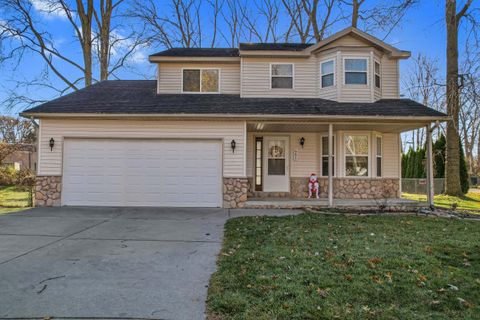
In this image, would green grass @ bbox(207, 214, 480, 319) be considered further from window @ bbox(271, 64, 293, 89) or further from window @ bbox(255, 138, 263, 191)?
window @ bbox(271, 64, 293, 89)

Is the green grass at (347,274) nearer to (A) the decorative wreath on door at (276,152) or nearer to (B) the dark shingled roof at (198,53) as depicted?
(A) the decorative wreath on door at (276,152)

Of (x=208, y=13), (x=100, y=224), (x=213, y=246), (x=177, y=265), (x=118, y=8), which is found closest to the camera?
(x=177, y=265)

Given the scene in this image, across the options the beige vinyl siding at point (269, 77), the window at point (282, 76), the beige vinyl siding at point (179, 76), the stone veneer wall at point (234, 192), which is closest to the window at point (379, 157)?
the beige vinyl siding at point (269, 77)

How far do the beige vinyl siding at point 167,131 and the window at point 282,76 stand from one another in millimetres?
2732

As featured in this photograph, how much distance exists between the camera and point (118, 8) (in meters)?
18.6

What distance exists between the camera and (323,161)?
10992 mm

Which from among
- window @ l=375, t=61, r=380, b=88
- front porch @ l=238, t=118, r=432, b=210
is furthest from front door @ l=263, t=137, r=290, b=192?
window @ l=375, t=61, r=380, b=88

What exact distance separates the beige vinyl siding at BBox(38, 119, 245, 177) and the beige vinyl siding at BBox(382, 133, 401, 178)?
5678 millimetres

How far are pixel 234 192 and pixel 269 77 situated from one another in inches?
182

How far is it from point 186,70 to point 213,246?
8.18 metres

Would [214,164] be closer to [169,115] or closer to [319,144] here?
[169,115]

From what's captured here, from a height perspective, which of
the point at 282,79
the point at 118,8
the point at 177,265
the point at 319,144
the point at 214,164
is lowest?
the point at 177,265

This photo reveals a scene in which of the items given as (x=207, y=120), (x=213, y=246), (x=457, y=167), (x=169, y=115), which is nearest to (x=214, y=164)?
(x=207, y=120)

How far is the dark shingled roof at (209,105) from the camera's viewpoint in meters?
9.12
